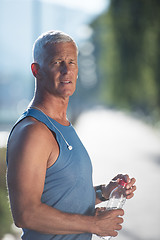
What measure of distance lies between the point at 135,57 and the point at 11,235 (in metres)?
16.5

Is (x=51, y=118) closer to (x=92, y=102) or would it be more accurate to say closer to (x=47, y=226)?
(x=47, y=226)

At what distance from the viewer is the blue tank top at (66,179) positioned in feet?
5.92

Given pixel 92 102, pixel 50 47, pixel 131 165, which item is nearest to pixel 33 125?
pixel 50 47

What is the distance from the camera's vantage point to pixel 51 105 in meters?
1.99

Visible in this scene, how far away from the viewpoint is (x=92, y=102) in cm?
11562

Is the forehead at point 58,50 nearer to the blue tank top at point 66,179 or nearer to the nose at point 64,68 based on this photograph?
the nose at point 64,68

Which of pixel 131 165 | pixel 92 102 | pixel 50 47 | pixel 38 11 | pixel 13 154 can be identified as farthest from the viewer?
pixel 92 102

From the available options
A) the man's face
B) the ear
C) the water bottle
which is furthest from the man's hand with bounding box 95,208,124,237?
the ear

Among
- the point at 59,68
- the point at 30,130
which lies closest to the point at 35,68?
the point at 59,68

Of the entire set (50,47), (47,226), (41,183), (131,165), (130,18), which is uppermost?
(130,18)

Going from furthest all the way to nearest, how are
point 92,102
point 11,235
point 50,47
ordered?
point 92,102 → point 11,235 → point 50,47

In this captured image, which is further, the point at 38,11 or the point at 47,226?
the point at 38,11

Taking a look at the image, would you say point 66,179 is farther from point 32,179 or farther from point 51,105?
point 51,105

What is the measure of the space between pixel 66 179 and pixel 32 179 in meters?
0.20
